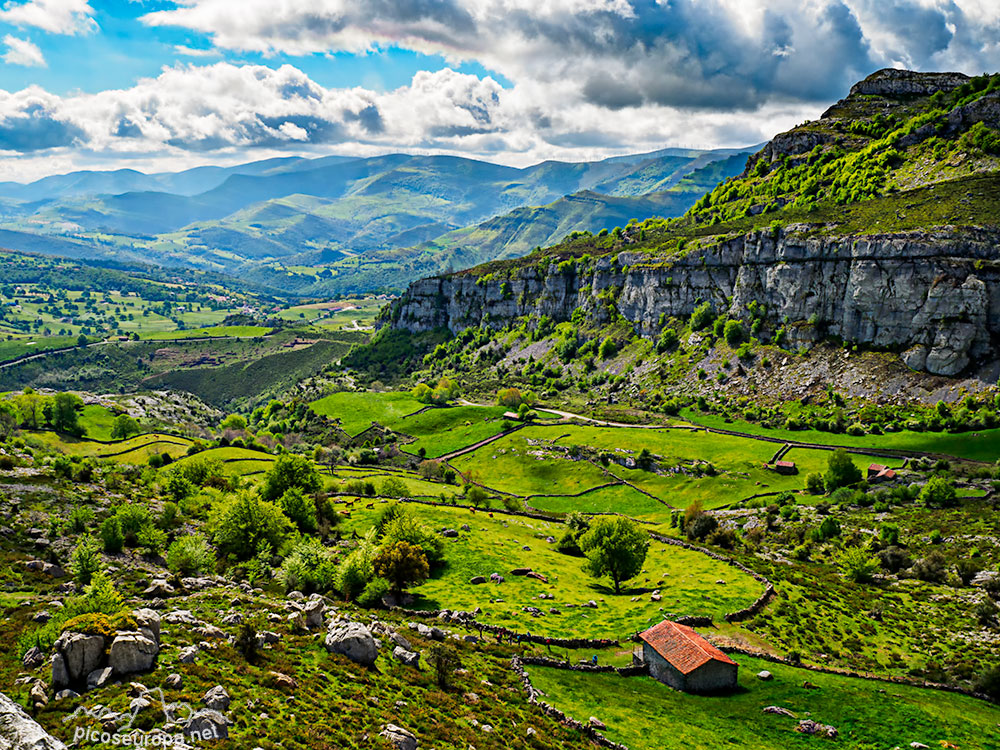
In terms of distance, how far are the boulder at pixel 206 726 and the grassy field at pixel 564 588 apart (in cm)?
3205

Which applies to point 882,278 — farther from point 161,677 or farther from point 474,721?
point 161,677

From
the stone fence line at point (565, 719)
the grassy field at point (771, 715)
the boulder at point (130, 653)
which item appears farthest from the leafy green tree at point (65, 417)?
the grassy field at point (771, 715)

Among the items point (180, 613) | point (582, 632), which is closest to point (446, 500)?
point (582, 632)

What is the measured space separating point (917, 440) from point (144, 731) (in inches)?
5997

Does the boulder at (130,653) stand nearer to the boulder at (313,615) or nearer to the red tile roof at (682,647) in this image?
the boulder at (313,615)

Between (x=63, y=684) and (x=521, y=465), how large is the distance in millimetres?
135898

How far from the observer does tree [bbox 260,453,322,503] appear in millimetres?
91062

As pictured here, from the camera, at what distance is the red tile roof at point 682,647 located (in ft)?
146

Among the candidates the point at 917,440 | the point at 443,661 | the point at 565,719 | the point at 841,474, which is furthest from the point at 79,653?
the point at 917,440

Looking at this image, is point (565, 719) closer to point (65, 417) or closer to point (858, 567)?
point (858, 567)

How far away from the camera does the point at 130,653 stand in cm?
2867

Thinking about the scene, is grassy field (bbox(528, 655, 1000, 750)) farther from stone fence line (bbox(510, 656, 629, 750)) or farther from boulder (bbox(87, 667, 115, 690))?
boulder (bbox(87, 667, 115, 690))

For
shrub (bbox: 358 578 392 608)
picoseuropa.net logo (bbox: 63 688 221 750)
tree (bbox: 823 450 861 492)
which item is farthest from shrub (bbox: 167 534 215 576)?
tree (bbox: 823 450 861 492)

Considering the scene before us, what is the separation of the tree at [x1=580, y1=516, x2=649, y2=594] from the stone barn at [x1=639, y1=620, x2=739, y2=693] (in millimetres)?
20750
